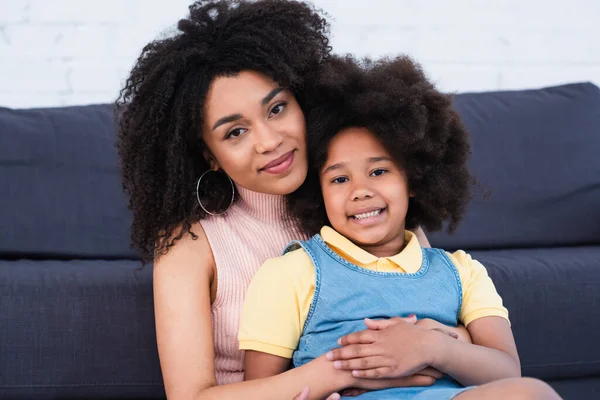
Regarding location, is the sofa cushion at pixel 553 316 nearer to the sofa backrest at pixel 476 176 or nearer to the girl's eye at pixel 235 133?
the sofa backrest at pixel 476 176

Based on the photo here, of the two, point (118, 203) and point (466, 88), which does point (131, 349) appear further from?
point (466, 88)

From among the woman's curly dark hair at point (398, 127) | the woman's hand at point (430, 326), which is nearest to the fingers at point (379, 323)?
the woman's hand at point (430, 326)

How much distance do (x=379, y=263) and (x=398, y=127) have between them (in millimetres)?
243

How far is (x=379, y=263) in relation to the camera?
4.69ft

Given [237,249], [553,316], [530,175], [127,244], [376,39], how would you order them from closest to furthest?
[237,249]
[553,316]
[127,244]
[530,175]
[376,39]

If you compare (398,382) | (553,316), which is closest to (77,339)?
(398,382)

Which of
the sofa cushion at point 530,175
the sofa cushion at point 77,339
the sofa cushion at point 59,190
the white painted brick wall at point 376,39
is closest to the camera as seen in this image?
the sofa cushion at point 77,339

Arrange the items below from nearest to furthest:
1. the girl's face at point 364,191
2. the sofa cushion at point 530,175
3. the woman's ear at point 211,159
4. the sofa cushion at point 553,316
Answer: the girl's face at point 364,191
the woman's ear at point 211,159
the sofa cushion at point 553,316
the sofa cushion at point 530,175

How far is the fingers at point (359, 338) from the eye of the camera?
1291 millimetres

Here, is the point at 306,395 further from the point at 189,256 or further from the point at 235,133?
the point at 235,133

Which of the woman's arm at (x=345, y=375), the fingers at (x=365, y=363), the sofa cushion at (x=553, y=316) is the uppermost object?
the fingers at (x=365, y=363)

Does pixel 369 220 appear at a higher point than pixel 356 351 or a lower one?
higher

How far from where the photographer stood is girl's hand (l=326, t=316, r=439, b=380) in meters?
1.28

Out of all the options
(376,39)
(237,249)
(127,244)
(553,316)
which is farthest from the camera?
(376,39)
